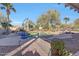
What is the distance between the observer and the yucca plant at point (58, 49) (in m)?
2.56

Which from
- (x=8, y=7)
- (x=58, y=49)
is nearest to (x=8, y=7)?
(x=8, y=7)

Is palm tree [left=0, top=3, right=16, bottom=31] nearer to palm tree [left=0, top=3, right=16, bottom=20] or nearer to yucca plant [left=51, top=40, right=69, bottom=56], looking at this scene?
palm tree [left=0, top=3, right=16, bottom=20]

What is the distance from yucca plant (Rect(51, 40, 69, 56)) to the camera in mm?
2561

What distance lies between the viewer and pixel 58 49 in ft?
8.40

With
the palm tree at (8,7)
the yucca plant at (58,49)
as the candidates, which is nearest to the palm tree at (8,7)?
the palm tree at (8,7)

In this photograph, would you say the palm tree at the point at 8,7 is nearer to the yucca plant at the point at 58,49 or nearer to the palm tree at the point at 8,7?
the palm tree at the point at 8,7

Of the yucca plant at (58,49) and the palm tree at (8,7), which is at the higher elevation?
the palm tree at (8,7)

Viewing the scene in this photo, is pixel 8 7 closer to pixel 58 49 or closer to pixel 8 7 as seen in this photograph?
pixel 8 7

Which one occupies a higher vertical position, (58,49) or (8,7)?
(8,7)

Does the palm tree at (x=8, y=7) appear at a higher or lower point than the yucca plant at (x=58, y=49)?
higher

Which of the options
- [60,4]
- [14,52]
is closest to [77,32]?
[60,4]

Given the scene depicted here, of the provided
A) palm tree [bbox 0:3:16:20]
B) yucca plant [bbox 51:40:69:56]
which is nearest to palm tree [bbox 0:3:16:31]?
palm tree [bbox 0:3:16:20]

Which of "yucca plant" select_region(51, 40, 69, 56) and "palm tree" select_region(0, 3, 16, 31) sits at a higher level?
"palm tree" select_region(0, 3, 16, 31)

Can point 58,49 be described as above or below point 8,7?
below
